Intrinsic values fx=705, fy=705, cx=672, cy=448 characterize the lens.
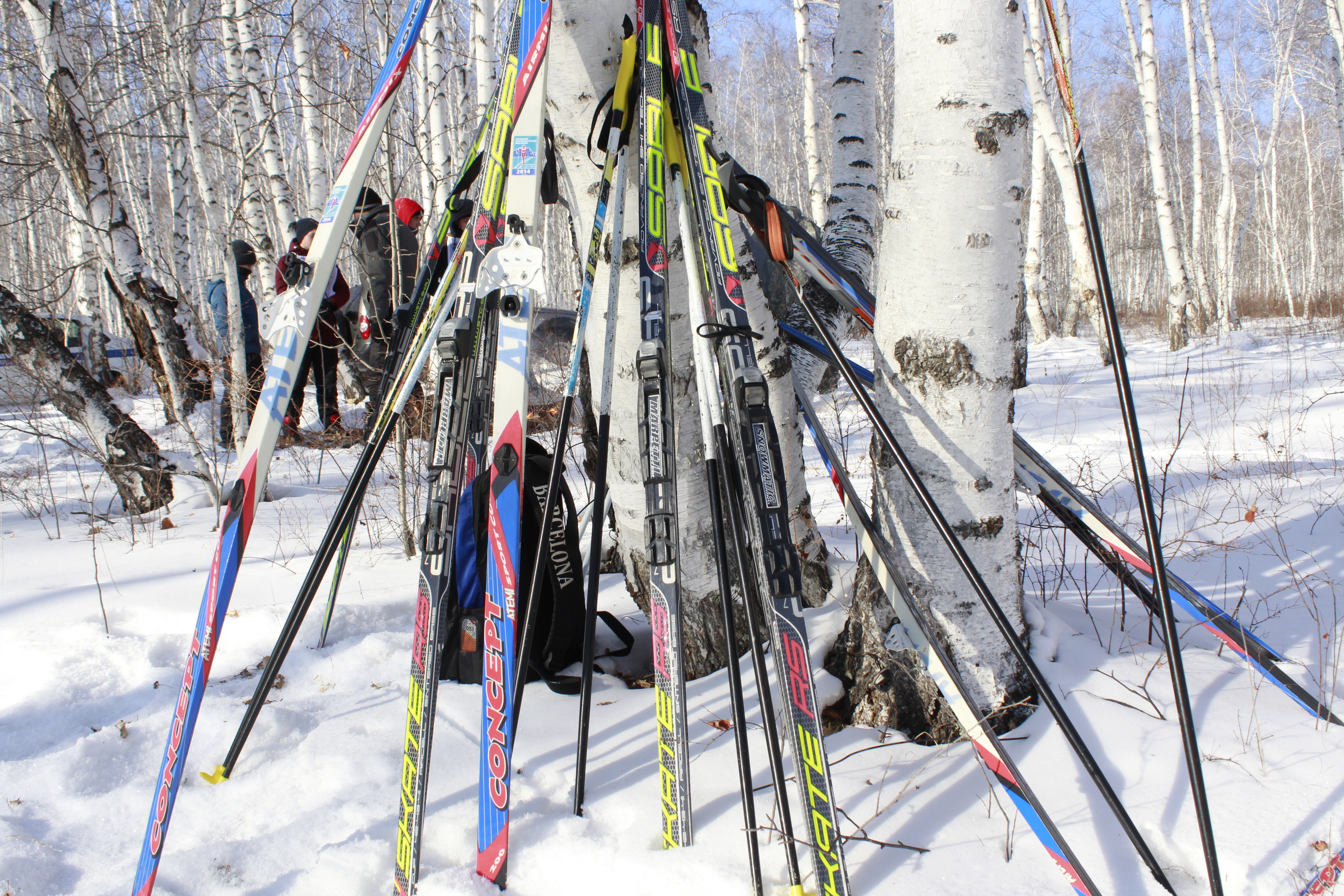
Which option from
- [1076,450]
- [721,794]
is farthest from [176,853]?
[1076,450]

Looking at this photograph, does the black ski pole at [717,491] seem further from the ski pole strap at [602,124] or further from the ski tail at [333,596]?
the ski tail at [333,596]

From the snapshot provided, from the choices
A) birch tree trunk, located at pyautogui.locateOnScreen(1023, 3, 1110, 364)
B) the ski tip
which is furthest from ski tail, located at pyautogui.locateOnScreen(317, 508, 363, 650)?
birch tree trunk, located at pyautogui.locateOnScreen(1023, 3, 1110, 364)

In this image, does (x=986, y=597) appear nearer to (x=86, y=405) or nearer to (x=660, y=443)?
(x=660, y=443)

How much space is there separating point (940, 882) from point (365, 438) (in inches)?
70.6

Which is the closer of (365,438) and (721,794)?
(721,794)

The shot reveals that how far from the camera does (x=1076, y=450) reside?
431cm

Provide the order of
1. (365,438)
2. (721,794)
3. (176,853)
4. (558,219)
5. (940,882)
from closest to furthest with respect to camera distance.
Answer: (940,882) < (176,853) < (721,794) < (365,438) < (558,219)

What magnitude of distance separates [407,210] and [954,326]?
2.92m

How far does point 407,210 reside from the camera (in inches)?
139

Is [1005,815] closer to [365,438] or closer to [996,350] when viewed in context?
[996,350]

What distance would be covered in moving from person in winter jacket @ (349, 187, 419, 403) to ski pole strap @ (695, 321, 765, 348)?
93.8 inches

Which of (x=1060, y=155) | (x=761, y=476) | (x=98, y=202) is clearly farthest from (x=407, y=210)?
(x=1060, y=155)

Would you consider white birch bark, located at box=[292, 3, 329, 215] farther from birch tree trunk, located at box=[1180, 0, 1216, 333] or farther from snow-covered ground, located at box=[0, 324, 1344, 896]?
birch tree trunk, located at box=[1180, 0, 1216, 333]

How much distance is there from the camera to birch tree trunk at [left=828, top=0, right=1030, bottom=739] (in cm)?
148
